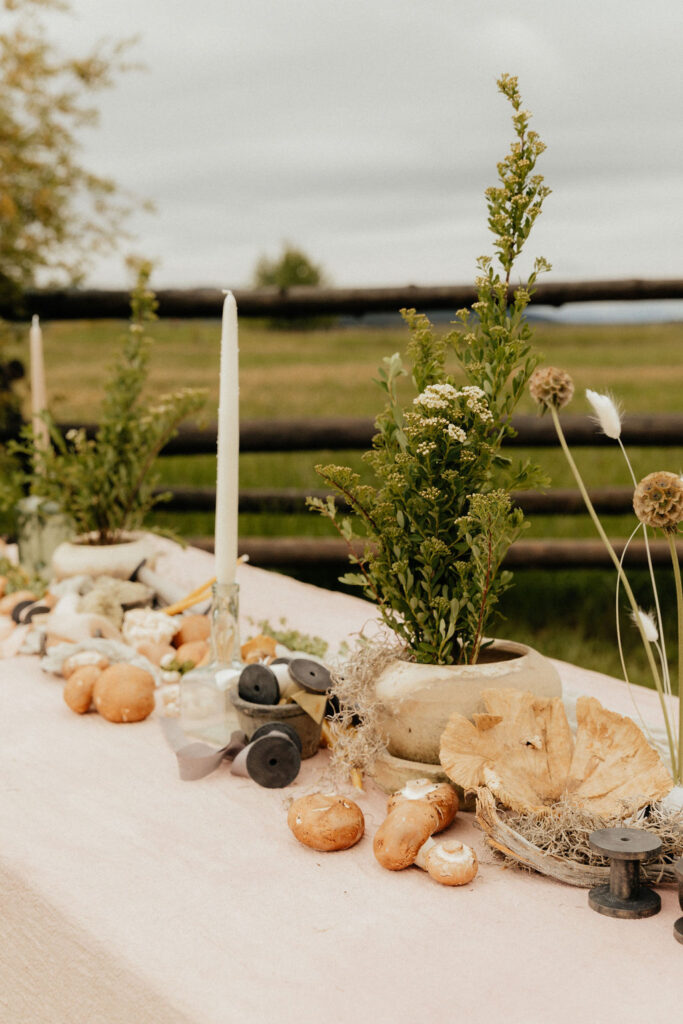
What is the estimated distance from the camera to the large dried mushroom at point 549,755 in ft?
3.11

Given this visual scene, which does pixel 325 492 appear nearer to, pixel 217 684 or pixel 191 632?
pixel 191 632

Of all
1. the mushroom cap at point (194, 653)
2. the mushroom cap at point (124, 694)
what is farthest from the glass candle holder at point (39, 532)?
the mushroom cap at point (124, 694)

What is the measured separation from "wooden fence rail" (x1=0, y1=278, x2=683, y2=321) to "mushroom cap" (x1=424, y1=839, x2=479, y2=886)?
2.95 meters

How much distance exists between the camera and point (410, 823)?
93cm

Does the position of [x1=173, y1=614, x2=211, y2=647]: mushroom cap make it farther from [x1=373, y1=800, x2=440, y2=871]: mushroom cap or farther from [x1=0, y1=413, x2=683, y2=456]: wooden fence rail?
[x1=0, y1=413, x2=683, y2=456]: wooden fence rail

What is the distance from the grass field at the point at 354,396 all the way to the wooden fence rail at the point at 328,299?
0.44ft

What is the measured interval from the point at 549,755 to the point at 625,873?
17cm

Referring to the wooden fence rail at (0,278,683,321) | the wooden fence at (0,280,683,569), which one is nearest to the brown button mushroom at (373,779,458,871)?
the wooden fence at (0,280,683,569)

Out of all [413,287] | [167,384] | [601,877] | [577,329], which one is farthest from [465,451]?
[577,329]

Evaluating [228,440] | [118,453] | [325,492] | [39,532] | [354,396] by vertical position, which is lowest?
[325,492]

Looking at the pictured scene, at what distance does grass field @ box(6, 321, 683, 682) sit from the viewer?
3938 millimetres

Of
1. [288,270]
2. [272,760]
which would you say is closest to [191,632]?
[272,760]

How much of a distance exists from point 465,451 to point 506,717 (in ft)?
0.93

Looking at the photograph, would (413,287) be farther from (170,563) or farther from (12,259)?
(170,563)
